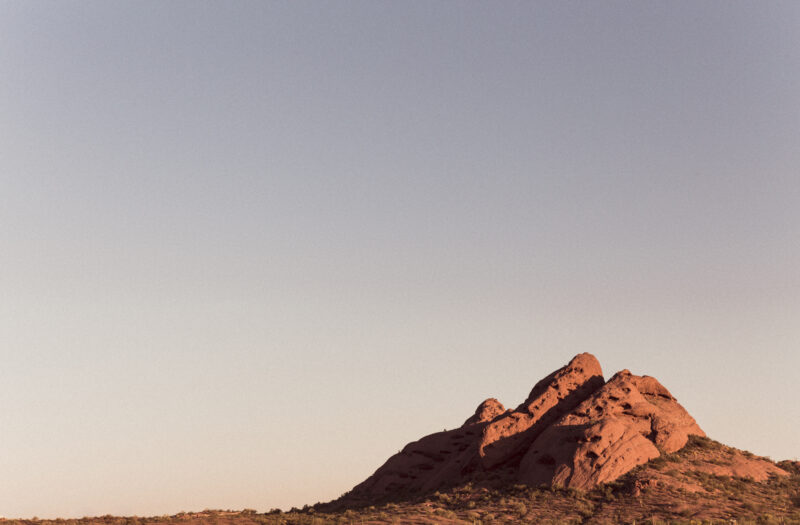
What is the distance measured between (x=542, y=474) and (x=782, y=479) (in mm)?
18758

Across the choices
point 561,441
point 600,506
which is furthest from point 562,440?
point 600,506

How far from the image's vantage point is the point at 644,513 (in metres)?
41.3

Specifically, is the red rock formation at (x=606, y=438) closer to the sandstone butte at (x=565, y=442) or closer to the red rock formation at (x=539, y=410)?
the sandstone butte at (x=565, y=442)

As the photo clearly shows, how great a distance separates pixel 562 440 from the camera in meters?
49.1

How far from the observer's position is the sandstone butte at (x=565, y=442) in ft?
155

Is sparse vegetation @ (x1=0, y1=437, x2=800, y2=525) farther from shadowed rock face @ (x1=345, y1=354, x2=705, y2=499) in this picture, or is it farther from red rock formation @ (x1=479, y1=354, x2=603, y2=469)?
red rock formation @ (x1=479, y1=354, x2=603, y2=469)

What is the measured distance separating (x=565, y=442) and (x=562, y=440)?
0.37m

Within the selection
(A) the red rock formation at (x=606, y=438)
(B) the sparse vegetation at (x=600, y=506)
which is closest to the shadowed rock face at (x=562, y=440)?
(A) the red rock formation at (x=606, y=438)

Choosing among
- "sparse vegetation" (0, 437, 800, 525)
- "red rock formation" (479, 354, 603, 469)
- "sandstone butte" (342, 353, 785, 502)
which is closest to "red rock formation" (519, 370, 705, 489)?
"sandstone butte" (342, 353, 785, 502)

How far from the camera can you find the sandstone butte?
1858 inches

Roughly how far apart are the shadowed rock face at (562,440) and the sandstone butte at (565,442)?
69mm

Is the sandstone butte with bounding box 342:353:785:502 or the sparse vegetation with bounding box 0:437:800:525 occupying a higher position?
the sandstone butte with bounding box 342:353:785:502

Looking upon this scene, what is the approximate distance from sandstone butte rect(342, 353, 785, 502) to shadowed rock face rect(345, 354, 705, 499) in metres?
0.07

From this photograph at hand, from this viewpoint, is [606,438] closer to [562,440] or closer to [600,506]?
[562,440]
